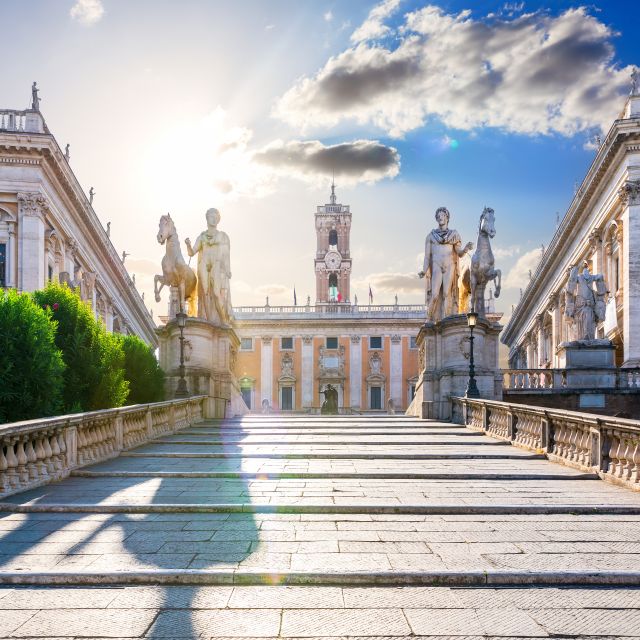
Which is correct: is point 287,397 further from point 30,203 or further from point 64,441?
point 64,441

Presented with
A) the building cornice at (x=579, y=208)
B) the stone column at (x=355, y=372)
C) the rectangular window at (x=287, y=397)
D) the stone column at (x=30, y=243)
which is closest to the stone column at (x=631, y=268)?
the building cornice at (x=579, y=208)

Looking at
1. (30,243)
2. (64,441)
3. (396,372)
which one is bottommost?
(396,372)

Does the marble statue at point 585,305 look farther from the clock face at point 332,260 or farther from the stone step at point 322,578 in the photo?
the clock face at point 332,260

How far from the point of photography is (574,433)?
9.81m

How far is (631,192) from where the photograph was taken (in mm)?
27891

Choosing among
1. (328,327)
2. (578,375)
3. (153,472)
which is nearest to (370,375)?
(328,327)

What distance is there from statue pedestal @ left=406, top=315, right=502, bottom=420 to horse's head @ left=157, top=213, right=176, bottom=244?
832 cm

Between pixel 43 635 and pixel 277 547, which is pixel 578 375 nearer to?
pixel 277 547

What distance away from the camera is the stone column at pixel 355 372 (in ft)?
218

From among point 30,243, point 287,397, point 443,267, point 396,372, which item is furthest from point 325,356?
point 443,267

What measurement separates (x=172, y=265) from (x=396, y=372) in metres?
48.4

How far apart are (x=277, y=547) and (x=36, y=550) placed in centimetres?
196

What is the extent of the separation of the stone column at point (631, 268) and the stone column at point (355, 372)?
131 ft

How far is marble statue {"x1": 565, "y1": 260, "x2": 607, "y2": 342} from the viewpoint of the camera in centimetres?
2139
